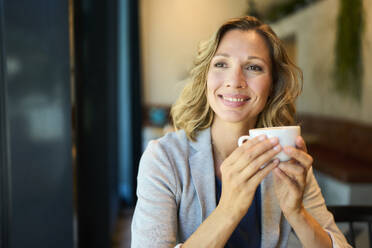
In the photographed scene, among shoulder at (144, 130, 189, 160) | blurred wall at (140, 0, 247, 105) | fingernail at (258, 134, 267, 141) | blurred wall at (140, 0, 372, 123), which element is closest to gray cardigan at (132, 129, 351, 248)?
shoulder at (144, 130, 189, 160)

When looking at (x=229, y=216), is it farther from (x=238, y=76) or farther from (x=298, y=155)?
(x=238, y=76)

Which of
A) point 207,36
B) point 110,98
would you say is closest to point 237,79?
point 110,98

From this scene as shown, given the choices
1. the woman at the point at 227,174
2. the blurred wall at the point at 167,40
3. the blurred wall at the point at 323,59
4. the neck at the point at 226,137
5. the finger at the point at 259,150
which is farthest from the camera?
the blurred wall at the point at 167,40

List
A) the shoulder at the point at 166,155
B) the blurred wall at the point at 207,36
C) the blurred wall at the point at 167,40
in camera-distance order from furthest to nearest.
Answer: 1. the blurred wall at the point at 167,40
2. the blurred wall at the point at 207,36
3. the shoulder at the point at 166,155

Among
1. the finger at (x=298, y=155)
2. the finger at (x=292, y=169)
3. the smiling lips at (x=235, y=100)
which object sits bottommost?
the finger at (x=292, y=169)

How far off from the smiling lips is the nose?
33 millimetres

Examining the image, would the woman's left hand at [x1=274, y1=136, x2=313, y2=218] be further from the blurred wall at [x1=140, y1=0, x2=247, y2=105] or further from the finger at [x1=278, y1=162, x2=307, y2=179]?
the blurred wall at [x1=140, y1=0, x2=247, y2=105]

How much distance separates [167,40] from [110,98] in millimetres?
3561

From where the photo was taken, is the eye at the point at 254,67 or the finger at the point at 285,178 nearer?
the finger at the point at 285,178

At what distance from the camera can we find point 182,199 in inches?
43.5

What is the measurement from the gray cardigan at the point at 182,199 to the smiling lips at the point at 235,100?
0.50ft

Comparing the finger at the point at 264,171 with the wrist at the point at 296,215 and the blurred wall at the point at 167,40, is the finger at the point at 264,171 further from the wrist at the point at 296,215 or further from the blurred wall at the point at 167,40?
the blurred wall at the point at 167,40

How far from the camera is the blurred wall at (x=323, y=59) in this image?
3.13 metres

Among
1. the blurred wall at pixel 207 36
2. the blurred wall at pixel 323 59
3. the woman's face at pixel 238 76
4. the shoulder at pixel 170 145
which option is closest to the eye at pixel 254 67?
the woman's face at pixel 238 76
